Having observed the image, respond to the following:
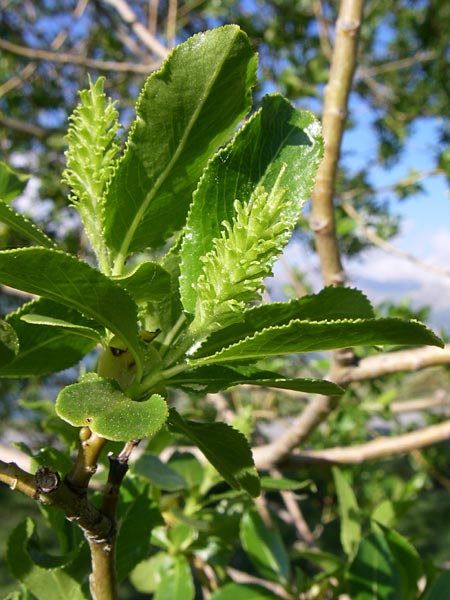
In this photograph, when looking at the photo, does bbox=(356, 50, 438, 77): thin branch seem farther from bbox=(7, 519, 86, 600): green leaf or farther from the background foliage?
bbox=(7, 519, 86, 600): green leaf

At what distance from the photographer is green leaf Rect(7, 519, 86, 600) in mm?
661

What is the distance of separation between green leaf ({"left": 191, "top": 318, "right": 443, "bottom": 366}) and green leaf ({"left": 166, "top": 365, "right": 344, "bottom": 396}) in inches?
1.4

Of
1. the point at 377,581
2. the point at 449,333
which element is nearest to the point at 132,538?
the point at 377,581

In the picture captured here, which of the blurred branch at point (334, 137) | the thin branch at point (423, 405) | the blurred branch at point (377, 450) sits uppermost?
the blurred branch at point (334, 137)

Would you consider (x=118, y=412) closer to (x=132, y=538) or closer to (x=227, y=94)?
(x=227, y=94)

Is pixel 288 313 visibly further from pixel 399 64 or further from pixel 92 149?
pixel 399 64

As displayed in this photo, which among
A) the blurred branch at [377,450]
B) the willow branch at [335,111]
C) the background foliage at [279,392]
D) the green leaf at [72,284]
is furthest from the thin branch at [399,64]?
the green leaf at [72,284]

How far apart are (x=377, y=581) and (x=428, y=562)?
140 mm

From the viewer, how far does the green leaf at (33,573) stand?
66 cm

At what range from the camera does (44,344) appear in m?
0.61

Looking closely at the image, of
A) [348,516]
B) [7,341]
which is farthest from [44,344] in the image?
[348,516]

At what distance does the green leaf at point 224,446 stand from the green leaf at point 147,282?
10 cm

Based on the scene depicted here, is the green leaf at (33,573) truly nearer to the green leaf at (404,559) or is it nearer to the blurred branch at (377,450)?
the green leaf at (404,559)

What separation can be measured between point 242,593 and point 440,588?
0.32m
